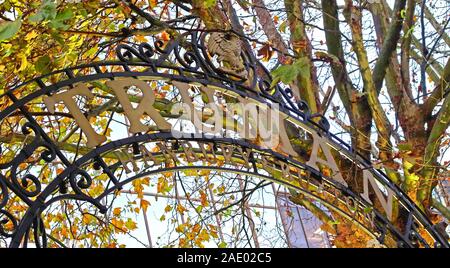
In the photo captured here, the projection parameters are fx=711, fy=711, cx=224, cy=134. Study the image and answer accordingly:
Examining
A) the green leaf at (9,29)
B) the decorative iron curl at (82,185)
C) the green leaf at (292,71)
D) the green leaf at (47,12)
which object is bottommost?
the decorative iron curl at (82,185)

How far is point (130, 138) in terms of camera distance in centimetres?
274

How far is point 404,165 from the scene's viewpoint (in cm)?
412

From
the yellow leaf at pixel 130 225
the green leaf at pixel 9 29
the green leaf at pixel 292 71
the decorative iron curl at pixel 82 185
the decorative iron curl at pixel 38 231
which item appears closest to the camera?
the green leaf at pixel 9 29

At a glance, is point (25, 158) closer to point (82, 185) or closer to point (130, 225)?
point (82, 185)

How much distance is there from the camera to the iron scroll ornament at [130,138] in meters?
2.45

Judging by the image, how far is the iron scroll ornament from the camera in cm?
245

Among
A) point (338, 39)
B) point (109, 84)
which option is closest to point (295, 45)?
point (338, 39)

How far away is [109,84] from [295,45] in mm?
1815

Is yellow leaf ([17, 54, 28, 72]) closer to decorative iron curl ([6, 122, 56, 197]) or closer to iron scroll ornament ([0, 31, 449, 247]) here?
iron scroll ornament ([0, 31, 449, 247])

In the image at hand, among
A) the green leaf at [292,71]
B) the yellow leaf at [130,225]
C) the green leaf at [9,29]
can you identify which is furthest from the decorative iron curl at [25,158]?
the yellow leaf at [130,225]

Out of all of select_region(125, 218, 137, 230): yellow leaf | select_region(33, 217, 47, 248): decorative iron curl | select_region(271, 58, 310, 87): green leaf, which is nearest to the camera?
select_region(33, 217, 47, 248): decorative iron curl

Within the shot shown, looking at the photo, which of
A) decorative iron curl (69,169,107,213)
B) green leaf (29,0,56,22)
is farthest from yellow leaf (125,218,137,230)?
green leaf (29,0,56,22)

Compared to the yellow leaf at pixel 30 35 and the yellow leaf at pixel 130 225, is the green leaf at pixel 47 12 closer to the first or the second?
the yellow leaf at pixel 30 35
